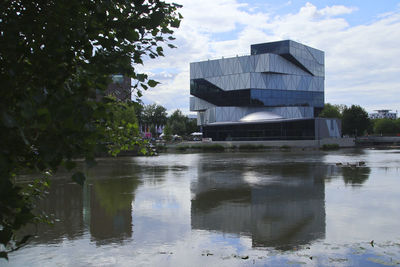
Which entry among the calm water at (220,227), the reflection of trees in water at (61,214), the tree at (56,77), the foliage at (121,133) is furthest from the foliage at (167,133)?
the tree at (56,77)

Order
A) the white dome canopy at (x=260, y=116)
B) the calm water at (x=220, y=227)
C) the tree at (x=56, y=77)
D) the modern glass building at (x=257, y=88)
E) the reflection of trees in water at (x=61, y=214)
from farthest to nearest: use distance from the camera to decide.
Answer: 1. the modern glass building at (x=257, y=88)
2. the white dome canopy at (x=260, y=116)
3. the reflection of trees in water at (x=61, y=214)
4. the calm water at (x=220, y=227)
5. the tree at (x=56, y=77)

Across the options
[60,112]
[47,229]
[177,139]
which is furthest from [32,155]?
[177,139]

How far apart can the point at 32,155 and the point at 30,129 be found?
30.5 inches

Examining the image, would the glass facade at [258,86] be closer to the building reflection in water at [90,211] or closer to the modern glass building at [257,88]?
the modern glass building at [257,88]

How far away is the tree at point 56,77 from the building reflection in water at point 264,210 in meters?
6.61

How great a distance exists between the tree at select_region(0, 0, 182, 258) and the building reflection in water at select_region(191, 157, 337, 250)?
661 centimetres

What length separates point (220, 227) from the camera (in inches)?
421

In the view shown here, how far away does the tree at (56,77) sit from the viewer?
8.14ft

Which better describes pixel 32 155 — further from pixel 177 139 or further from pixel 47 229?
pixel 177 139

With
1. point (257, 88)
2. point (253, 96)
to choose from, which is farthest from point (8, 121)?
point (257, 88)

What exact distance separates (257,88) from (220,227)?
3514 inches

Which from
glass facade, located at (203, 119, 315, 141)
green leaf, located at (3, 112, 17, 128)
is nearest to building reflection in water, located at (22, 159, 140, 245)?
green leaf, located at (3, 112, 17, 128)

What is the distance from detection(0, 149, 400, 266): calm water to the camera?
317 inches

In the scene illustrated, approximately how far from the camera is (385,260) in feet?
25.2
